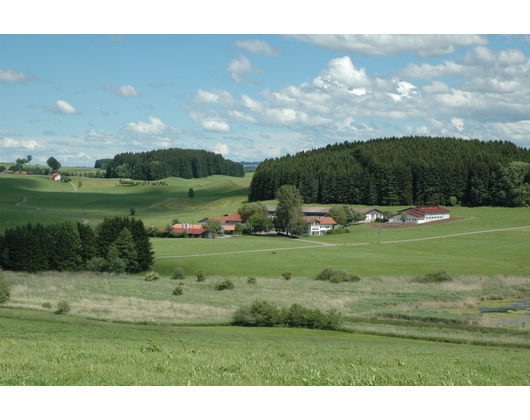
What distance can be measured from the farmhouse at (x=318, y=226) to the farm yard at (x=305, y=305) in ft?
25.7

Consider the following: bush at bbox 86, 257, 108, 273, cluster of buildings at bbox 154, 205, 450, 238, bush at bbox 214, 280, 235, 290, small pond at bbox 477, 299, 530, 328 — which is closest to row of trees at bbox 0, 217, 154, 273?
bush at bbox 86, 257, 108, 273

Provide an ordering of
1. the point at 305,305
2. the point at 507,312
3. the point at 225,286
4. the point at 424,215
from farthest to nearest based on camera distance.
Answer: the point at 424,215, the point at 225,286, the point at 305,305, the point at 507,312

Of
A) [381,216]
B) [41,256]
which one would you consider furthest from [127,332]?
[381,216]

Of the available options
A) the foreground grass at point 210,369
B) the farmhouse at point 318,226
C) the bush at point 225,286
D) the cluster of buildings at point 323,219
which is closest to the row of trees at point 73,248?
the bush at point 225,286

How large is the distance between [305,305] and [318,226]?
7773 cm

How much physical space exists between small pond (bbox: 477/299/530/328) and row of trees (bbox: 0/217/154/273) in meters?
50.0

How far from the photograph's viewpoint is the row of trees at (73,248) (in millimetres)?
69312

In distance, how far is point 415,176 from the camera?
154m

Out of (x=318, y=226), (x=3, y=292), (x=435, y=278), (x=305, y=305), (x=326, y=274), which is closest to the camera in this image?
(x=3, y=292)

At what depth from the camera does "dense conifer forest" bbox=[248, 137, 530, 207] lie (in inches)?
5600

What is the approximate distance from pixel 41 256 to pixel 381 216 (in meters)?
95.8

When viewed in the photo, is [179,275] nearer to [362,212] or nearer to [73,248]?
[73,248]

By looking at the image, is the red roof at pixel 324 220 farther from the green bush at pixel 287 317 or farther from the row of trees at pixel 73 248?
the green bush at pixel 287 317

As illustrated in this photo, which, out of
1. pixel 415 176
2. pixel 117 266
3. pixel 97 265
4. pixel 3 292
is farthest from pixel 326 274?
pixel 415 176
